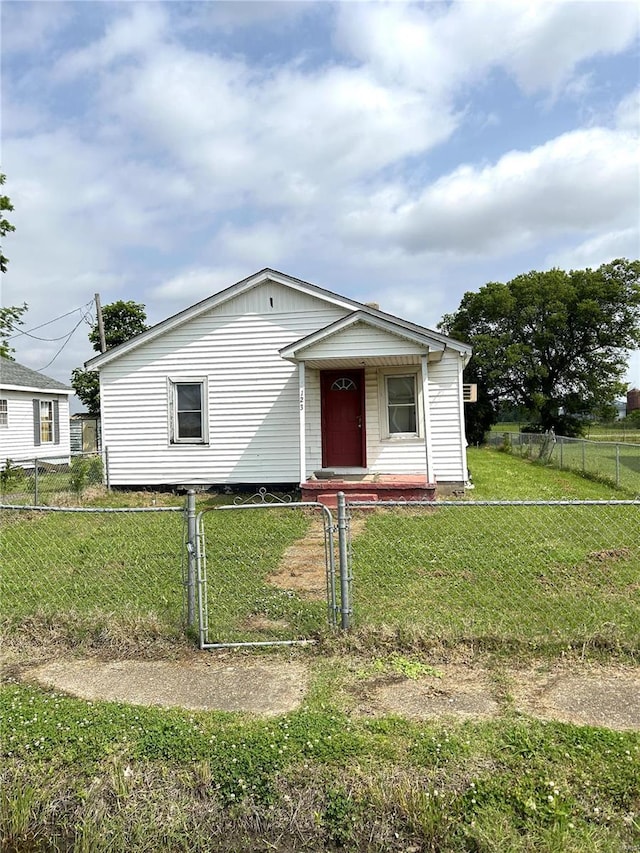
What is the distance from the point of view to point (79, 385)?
32.2 m

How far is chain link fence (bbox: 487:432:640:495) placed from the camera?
44.7 feet

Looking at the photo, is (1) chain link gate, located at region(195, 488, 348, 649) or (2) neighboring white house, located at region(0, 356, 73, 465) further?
(2) neighboring white house, located at region(0, 356, 73, 465)

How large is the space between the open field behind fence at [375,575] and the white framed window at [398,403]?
3.11 meters

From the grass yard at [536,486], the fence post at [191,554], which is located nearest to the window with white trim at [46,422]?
the grass yard at [536,486]

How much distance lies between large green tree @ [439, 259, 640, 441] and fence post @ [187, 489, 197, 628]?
3274cm

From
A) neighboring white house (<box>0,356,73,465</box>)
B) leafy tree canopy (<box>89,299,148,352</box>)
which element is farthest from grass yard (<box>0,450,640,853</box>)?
leafy tree canopy (<box>89,299,148,352</box>)

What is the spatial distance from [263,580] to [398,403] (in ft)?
22.5

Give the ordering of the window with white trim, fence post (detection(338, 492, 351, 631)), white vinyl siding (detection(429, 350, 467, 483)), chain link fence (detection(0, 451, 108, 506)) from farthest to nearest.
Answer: the window with white trim → white vinyl siding (detection(429, 350, 467, 483)) → chain link fence (detection(0, 451, 108, 506)) → fence post (detection(338, 492, 351, 631))

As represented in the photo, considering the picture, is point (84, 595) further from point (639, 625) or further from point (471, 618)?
point (639, 625)

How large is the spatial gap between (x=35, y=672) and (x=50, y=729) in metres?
0.93

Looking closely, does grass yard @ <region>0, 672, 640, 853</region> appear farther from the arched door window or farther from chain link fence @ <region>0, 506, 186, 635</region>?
the arched door window

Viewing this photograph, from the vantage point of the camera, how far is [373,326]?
10781mm

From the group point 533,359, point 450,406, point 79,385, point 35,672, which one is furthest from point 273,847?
point 533,359

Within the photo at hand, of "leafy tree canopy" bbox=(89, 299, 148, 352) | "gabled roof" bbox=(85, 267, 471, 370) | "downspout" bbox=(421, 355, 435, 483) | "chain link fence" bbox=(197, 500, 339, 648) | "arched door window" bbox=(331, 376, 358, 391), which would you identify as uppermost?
"leafy tree canopy" bbox=(89, 299, 148, 352)
